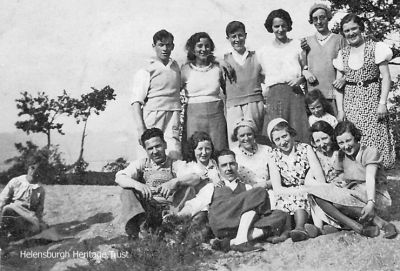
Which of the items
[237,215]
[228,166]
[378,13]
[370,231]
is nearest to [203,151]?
[228,166]

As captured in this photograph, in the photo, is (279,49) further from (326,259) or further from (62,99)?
(62,99)

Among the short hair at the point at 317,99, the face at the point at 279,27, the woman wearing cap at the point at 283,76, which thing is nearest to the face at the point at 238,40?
the woman wearing cap at the point at 283,76

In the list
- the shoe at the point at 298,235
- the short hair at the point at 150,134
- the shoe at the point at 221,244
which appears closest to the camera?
the shoe at the point at 298,235

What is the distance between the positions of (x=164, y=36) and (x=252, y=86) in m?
1.09

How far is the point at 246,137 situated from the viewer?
197 inches

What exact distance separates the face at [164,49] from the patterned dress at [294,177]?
65.1 inches

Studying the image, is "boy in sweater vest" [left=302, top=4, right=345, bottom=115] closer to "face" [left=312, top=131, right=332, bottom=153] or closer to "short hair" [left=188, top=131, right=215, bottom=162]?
"face" [left=312, top=131, right=332, bottom=153]

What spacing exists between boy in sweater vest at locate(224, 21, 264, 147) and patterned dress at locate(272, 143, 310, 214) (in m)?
0.76

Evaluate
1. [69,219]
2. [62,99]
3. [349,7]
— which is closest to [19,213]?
[69,219]

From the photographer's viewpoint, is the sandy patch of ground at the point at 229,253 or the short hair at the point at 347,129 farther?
the short hair at the point at 347,129

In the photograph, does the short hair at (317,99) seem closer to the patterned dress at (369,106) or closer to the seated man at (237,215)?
the patterned dress at (369,106)

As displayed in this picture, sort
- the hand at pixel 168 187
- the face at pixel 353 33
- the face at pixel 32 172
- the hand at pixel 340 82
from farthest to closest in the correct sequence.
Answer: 1. the face at pixel 32 172
2. the hand at pixel 340 82
3. the face at pixel 353 33
4. the hand at pixel 168 187

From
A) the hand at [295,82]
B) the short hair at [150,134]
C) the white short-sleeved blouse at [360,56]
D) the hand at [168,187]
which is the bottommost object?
the hand at [168,187]

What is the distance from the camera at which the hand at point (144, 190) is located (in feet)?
15.4
